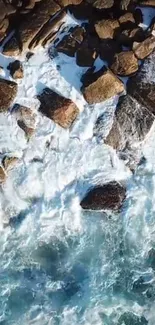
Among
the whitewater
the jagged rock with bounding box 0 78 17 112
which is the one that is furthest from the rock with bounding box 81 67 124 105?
the jagged rock with bounding box 0 78 17 112

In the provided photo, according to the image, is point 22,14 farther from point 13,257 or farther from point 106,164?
point 13,257

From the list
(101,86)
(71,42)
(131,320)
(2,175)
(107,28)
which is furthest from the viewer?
(71,42)

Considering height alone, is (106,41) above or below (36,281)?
above

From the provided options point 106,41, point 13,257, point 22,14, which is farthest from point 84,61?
point 13,257

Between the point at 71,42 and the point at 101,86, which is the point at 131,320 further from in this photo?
the point at 71,42

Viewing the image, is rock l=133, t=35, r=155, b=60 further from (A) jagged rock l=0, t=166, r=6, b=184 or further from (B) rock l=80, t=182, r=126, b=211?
(A) jagged rock l=0, t=166, r=6, b=184

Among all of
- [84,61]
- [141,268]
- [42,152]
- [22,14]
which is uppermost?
[22,14]

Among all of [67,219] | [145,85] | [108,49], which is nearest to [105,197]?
[67,219]
